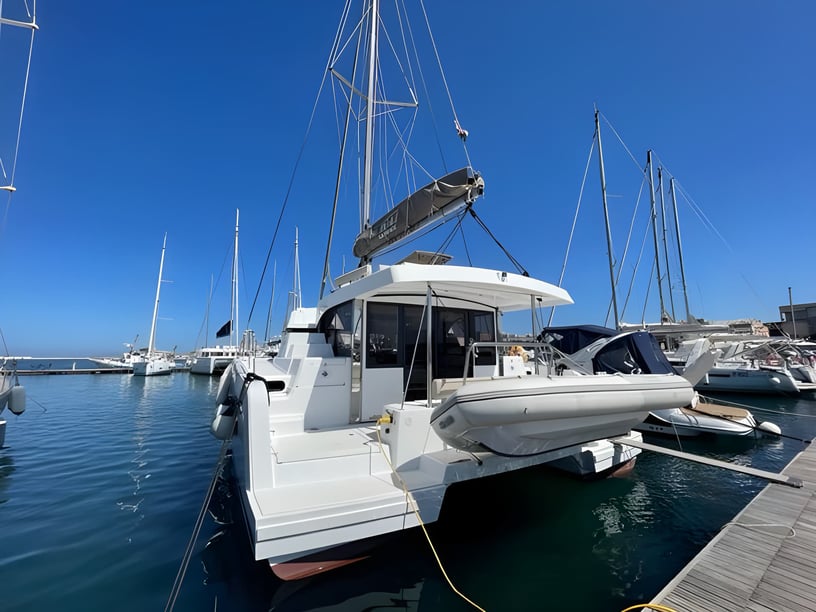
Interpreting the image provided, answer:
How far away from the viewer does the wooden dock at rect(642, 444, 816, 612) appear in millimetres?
2707

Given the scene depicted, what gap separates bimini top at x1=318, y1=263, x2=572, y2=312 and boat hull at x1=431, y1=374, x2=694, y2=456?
1.34 meters

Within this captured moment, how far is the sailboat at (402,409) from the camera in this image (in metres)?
3.16

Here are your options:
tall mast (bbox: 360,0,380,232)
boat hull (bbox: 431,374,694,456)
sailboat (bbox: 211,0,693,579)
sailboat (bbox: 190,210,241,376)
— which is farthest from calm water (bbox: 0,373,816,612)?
sailboat (bbox: 190,210,241,376)

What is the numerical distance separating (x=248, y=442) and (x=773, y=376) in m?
23.4

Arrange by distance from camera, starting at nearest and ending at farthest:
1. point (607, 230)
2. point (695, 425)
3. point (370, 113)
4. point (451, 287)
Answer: point (451, 287)
point (370, 113)
point (695, 425)
point (607, 230)

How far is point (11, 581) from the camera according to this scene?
346cm

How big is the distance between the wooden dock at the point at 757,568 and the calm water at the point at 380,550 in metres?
0.60

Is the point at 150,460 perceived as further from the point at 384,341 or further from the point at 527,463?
the point at 527,463

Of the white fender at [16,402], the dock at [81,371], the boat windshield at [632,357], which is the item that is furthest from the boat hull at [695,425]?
the dock at [81,371]

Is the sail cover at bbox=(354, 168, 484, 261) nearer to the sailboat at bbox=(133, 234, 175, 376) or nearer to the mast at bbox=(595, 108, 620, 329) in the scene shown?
the mast at bbox=(595, 108, 620, 329)

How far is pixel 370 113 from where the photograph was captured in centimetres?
867

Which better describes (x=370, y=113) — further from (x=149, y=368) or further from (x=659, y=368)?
(x=149, y=368)

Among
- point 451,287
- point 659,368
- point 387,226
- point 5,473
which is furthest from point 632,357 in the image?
point 5,473

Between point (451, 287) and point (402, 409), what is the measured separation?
5.58 ft
